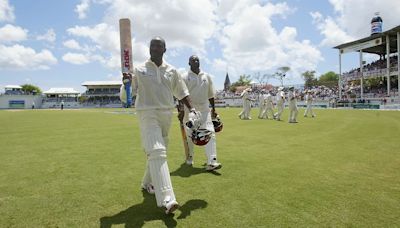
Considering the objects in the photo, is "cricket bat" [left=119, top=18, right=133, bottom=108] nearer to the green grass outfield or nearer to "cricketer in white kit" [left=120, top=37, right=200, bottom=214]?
the green grass outfield

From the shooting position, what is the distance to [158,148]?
14.0ft

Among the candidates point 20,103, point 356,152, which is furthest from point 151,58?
point 20,103

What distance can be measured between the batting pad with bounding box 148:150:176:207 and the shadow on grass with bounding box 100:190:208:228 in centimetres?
19

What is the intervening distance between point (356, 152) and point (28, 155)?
889 centimetres

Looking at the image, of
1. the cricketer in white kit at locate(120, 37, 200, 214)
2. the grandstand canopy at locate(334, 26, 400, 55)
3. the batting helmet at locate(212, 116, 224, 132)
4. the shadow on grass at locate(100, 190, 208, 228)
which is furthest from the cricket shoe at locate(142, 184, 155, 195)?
the grandstand canopy at locate(334, 26, 400, 55)

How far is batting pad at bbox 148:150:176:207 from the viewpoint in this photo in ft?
13.3

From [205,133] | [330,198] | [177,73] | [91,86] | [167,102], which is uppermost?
[91,86]

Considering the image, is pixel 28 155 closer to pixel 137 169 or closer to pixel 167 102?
pixel 137 169

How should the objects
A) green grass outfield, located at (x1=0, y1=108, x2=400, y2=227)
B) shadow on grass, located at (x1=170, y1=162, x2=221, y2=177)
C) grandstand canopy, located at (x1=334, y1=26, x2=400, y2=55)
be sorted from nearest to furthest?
1. green grass outfield, located at (x1=0, y1=108, x2=400, y2=227)
2. shadow on grass, located at (x1=170, y1=162, x2=221, y2=177)
3. grandstand canopy, located at (x1=334, y1=26, x2=400, y2=55)

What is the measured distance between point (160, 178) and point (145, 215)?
510 millimetres

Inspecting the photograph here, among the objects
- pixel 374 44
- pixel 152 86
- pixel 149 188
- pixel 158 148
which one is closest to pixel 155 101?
pixel 152 86

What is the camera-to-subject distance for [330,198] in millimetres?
4613

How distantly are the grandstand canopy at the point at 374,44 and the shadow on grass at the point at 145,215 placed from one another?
52.4 metres

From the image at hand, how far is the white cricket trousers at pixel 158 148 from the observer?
4.09 metres
